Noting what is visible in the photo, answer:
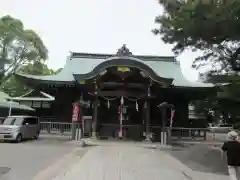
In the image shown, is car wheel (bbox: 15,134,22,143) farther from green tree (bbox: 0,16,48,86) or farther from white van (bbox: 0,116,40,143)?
green tree (bbox: 0,16,48,86)

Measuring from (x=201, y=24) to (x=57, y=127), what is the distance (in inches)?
682

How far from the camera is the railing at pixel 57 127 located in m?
25.4

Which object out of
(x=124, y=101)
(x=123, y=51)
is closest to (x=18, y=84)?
(x=123, y=51)

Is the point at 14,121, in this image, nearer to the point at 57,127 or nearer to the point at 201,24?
the point at 57,127

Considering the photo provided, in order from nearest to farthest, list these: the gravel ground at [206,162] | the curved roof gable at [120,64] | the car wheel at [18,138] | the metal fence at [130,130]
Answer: the gravel ground at [206,162], the car wheel at [18,138], the curved roof gable at [120,64], the metal fence at [130,130]

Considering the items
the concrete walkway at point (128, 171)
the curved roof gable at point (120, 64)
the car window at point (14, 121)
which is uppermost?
the curved roof gable at point (120, 64)

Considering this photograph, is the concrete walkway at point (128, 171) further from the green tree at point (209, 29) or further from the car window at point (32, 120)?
the car window at point (32, 120)

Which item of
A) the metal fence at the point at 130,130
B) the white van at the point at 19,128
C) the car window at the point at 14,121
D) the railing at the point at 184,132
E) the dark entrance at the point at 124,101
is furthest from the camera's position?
the railing at the point at 184,132

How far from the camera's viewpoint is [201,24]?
37.0 feet

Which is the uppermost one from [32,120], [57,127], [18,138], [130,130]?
[32,120]

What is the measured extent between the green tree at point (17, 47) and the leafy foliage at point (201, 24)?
33735 mm

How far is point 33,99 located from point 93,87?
8.38 metres

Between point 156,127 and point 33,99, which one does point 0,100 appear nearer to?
point 33,99

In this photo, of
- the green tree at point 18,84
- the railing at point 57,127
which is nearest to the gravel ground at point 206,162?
the railing at point 57,127
